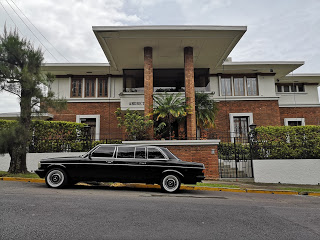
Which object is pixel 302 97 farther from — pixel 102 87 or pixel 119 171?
pixel 119 171

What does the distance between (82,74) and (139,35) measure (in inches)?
318

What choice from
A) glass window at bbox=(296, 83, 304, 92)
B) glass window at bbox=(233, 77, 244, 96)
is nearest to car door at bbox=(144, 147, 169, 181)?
glass window at bbox=(233, 77, 244, 96)

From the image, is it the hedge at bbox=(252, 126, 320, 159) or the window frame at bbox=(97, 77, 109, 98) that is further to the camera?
the window frame at bbox=(97, 77, 109, 98)

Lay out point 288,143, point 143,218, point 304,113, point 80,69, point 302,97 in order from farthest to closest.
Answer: point 302,97, point 304,113, point 80,69, point 288,143, point 143,218

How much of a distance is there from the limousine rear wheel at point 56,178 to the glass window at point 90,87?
39.6 feet

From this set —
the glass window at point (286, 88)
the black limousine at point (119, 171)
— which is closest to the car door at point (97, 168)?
the black limousine at point (119, 171)

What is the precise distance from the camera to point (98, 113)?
62.8 ft

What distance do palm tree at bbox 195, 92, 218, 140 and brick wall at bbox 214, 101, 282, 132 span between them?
3.62 meters

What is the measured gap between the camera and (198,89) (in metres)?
18.4

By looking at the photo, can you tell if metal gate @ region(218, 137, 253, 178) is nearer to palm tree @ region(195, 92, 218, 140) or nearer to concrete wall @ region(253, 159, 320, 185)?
concrete wall @ region(253, 159, 320, 185)

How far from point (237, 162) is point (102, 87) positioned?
1170 cm

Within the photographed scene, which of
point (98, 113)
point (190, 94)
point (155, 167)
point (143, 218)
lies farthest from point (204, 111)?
point (143, 218)

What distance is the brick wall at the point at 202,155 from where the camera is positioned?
1184 centimetres

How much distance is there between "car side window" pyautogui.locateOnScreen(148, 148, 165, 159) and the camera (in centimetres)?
841
